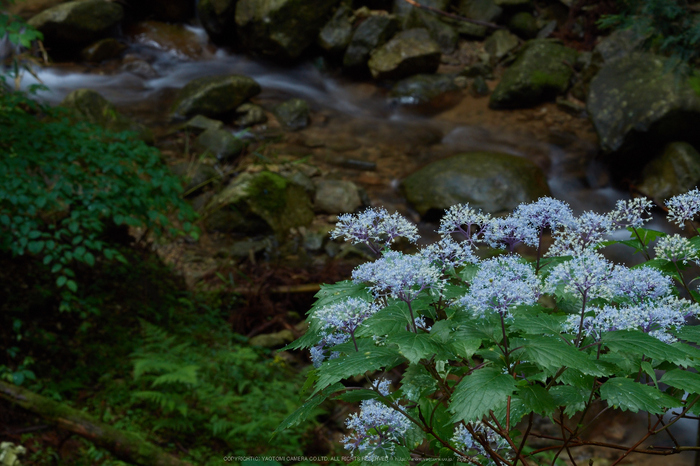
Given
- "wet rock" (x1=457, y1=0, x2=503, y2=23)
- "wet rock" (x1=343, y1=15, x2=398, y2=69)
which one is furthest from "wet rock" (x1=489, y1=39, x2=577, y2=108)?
"wet rock" (x1=343, y1=15, x2=398, y2=69)

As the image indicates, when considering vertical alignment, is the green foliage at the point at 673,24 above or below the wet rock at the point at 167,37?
above

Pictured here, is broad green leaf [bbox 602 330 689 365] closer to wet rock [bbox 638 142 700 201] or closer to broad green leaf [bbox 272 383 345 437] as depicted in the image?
broad green leaf [bbox 272 383 345 437]

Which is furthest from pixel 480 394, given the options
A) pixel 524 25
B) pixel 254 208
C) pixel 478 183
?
pixel 524 25

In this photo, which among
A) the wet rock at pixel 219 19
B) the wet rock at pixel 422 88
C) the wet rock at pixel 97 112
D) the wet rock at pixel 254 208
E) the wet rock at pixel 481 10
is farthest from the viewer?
the wet rock at pixel 481 10

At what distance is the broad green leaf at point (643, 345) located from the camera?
0.92 metres

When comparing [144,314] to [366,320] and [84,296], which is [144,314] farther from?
[366,320]

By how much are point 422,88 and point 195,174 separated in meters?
5.92

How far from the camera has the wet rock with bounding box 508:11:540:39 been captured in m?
12.2

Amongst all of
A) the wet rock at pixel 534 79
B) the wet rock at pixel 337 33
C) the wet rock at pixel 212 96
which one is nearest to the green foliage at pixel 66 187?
the wet rock at pixel 212 96

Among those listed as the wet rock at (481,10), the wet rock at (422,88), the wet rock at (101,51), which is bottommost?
the wet rock at (422,88)

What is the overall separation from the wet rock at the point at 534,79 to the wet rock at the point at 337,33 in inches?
149

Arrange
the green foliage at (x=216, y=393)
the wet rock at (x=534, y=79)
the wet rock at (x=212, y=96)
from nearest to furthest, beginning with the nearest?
the green foliage at (x=216, y=393) → the wet rock at (x=212, y=96) → the wet rock at (x=534, y=79)

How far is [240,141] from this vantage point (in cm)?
830

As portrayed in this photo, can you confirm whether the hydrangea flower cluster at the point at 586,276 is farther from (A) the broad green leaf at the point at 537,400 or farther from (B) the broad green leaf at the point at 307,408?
(B) the broad green leaf at the point at 307,408
